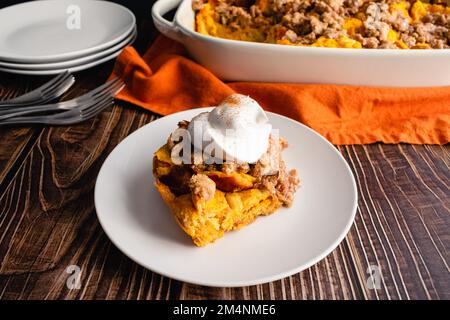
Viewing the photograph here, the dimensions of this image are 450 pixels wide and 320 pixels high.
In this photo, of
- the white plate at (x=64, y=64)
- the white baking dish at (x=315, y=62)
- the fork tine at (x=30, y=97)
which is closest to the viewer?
the white baking dish at (x=315, y=62)

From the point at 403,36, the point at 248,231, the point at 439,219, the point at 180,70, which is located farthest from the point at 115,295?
the point at 403,36

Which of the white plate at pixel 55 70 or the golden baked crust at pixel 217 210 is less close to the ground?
the golden baked crust at pixel 217 210

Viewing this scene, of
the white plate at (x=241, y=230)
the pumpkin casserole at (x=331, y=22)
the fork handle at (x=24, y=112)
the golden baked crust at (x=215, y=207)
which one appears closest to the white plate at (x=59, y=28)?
the fork handle at (x=24, y=112)

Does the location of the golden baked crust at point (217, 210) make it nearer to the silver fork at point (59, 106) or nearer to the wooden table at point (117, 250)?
the wooden table at point (117, 250)

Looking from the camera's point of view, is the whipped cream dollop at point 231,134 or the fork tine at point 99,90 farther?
the fork tine at point 99,90

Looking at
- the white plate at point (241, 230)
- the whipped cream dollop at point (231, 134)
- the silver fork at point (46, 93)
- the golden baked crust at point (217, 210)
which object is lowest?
the silver fork at point (46, 93)

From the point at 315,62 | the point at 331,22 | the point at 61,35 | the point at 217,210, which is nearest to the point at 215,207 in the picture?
the point at 217,210

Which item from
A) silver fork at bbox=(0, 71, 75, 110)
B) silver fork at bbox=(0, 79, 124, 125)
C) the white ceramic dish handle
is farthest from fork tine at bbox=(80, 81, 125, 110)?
the white ceramic dish handle

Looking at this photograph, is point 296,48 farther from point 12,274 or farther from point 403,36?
point 12,274
